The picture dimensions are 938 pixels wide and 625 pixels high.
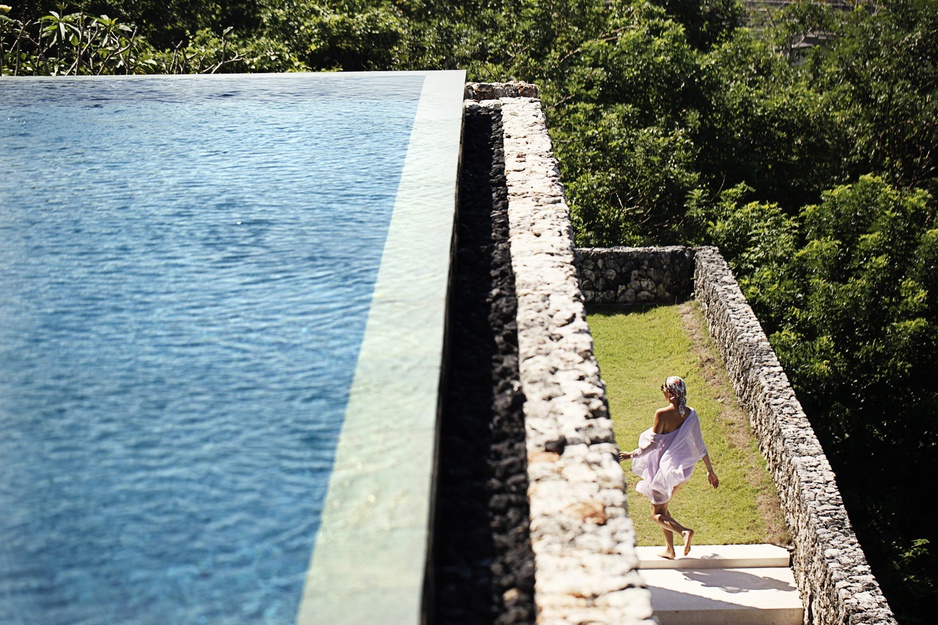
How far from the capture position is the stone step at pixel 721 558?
21.6 feet

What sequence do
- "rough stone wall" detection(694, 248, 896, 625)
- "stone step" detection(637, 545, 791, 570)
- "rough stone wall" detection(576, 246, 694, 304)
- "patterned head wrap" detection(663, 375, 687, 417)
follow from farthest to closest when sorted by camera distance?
"rough stone wall" detection(576, 246, 694, 304)
"stone step" detection(637, 545, 791, 570)
"rough stone wall" detection(694, 248, 896, 625)
"patterned head wrap" detection(663, 375, 687, 417)

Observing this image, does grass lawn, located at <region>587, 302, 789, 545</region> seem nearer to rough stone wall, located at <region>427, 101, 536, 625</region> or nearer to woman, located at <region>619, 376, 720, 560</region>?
woman, located at <region>619, 376, 720, 560</region>

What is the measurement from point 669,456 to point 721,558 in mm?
1150

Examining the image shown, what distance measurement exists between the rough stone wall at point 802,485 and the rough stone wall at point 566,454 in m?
3.60

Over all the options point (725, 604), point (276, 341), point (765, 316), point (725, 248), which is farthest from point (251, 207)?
point (725, 248)

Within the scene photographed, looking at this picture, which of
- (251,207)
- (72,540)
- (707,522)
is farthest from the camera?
(707,522)

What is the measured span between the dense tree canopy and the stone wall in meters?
1.51

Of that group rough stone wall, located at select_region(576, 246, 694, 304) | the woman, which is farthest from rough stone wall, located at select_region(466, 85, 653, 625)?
rough stone wall, located at select_region(576, 246, 694, 304)

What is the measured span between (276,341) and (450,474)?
0.80m

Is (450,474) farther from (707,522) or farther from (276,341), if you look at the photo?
(707,522)

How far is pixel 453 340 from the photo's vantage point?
11.6 feet

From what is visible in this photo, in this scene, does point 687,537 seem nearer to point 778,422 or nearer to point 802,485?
point 802,485

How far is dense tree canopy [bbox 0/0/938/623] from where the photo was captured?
1094 centimetres

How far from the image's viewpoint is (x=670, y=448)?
6.04 metres
